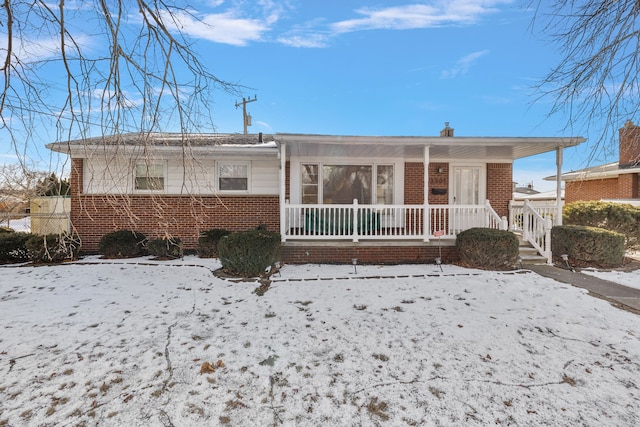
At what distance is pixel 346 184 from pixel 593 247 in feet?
21.2

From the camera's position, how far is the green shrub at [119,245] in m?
8.46

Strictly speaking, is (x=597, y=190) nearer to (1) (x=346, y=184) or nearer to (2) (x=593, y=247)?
(2) (x=593, y=247)

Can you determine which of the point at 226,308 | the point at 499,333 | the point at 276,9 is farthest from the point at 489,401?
the point at 276,9

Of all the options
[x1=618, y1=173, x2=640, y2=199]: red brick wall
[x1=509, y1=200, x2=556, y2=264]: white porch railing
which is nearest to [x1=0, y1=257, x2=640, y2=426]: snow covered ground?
[x1=509, y1=200, x2=556, y2=264]: white porch railing

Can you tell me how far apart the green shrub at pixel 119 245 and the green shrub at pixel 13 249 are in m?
1.66

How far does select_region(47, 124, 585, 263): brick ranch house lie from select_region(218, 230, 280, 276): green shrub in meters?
1.13

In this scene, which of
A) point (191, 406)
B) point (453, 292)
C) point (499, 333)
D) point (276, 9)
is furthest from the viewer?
point (453, 292)

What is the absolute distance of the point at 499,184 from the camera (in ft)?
33.2

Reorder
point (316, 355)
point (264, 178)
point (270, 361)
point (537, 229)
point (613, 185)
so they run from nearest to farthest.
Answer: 1. point (270, 361)
2. point (316, 355)
3. point (537, 229)
4. point (264, 178)
5. point (613, 185)

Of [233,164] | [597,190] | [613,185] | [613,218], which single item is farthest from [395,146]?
[597,190]

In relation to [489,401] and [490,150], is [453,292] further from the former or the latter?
[490,150]

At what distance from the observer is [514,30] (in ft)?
15.2

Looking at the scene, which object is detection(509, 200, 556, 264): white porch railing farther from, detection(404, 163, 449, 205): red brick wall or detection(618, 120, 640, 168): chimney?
detection(618, 120, 640, 168): chimney

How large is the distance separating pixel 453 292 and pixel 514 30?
14.1 feet
